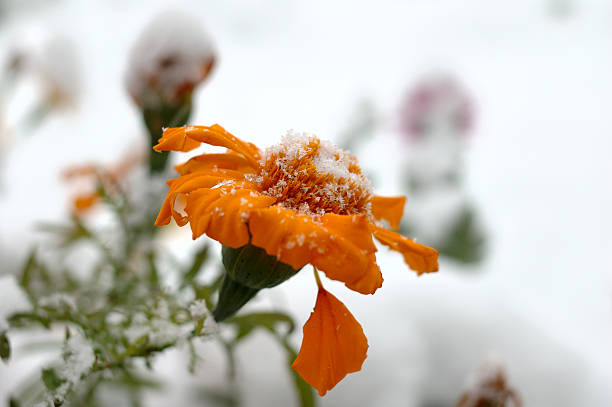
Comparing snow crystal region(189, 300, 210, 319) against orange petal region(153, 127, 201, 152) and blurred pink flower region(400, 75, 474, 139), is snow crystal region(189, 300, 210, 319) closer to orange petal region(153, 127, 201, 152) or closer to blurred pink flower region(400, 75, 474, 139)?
orange petal region(153, 127, 201, 152)

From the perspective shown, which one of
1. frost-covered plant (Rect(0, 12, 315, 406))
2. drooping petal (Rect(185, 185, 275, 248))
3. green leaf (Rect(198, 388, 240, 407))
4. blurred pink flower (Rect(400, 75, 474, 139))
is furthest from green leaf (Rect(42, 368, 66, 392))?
blurred pink flower (Rect(400, 75, 474, 139))

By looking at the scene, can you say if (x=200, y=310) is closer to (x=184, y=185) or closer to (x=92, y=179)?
(x=184, y=185)

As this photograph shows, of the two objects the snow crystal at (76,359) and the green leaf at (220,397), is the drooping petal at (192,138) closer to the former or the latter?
the snow crystal at (76,359)

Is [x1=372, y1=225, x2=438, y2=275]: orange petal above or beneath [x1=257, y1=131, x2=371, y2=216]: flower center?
beneath

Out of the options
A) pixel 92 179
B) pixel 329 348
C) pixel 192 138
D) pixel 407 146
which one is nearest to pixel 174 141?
pixel 192 138

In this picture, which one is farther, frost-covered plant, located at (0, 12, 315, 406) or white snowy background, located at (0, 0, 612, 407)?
white snowy background, located at (0, 0, 612, 407)

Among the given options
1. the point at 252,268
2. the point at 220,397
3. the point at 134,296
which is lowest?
the point at 220,397

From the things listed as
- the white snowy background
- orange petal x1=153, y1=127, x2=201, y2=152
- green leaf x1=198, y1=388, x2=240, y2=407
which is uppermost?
orange petal x1=153, y1=127, x2=201, y2=152
